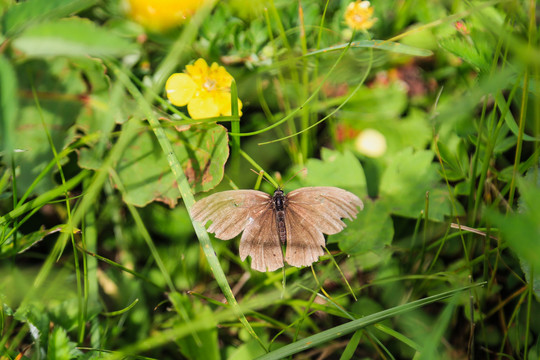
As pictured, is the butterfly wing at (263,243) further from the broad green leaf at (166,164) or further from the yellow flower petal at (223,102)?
the yellow flower petal at (223,102)

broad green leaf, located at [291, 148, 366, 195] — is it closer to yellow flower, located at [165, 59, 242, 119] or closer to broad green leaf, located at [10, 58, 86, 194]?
yellow flower, located at [165, 59, 242, 119]

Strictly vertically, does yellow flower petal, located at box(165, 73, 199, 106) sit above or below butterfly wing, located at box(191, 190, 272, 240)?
above

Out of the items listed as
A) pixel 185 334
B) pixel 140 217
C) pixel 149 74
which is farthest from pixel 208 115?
pixel 185 334

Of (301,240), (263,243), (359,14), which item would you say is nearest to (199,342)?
(263,243)

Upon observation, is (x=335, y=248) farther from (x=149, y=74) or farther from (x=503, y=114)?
(x=149, y=74)

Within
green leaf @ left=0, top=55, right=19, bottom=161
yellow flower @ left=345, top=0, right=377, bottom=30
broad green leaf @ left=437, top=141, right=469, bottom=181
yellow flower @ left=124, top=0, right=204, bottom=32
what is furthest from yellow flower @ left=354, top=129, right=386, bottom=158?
green leaf @ left=0, top=55, right=19, bottom=161
